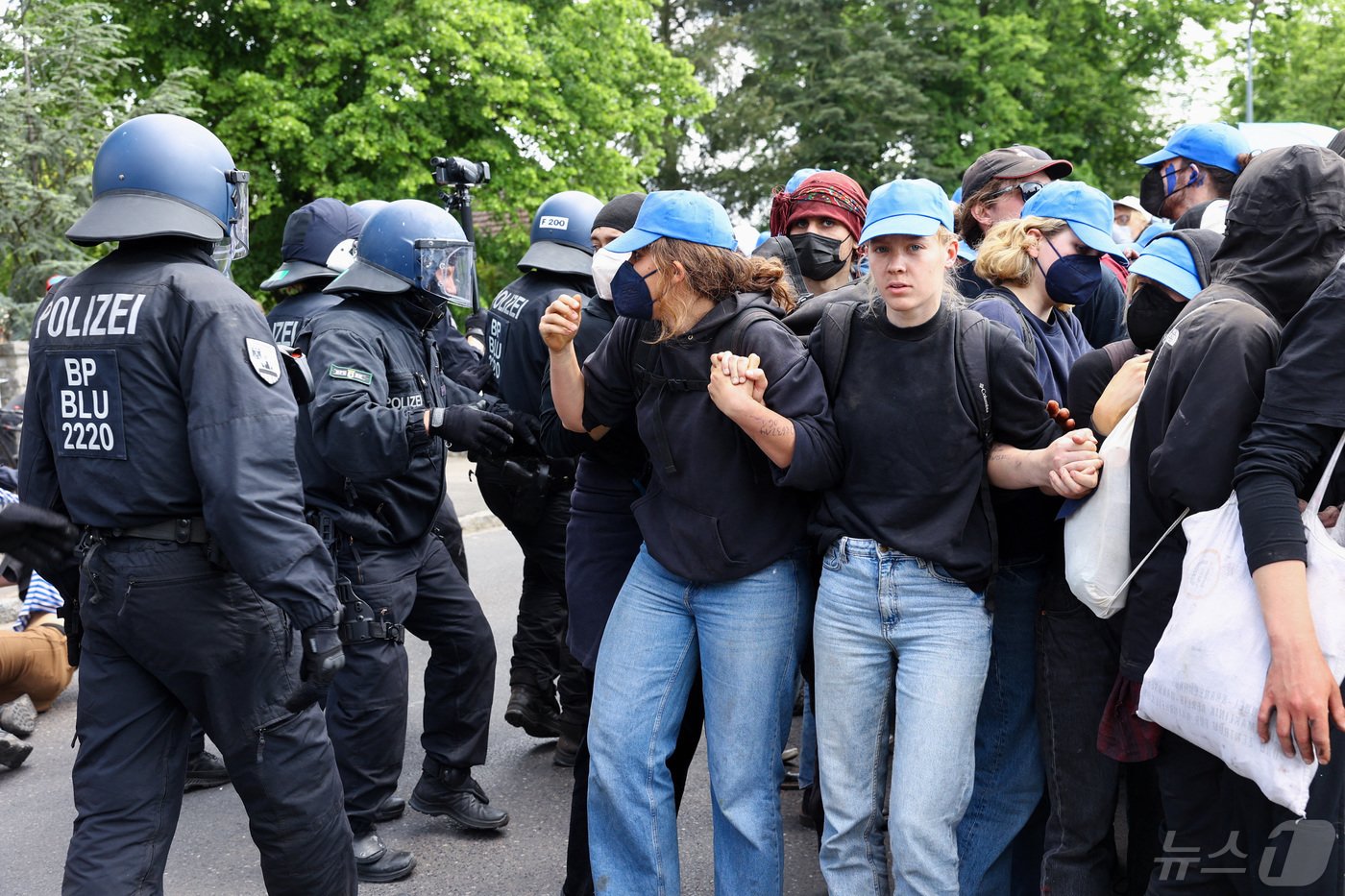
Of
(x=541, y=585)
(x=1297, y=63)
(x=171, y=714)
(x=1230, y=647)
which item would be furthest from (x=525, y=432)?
(x=1297, y=63)

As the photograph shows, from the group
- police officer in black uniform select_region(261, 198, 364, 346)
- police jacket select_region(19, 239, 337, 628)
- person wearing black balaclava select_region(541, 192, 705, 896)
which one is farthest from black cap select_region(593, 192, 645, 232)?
police jacket select_region(19, 239, 337, 628)

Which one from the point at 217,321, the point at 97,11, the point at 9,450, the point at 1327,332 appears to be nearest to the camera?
the point at 1327,332

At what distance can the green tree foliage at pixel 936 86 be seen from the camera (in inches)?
1032

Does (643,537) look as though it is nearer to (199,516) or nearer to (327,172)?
(199,516)

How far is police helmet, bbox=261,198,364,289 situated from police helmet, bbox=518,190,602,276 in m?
0.76

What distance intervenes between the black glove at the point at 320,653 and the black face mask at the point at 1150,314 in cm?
209

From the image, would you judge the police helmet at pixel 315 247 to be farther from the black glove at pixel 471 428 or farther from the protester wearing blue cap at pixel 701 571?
the protester wearing blue cap at pixel 701 571

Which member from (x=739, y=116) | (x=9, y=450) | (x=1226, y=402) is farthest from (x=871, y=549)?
(x=739, y=116)

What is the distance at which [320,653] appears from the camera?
9.38 feet

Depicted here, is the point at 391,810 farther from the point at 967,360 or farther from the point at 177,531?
the point at 967,360

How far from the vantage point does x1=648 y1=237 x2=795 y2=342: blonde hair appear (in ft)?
9.82

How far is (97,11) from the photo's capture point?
47.3ft

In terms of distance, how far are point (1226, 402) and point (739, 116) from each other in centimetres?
2520

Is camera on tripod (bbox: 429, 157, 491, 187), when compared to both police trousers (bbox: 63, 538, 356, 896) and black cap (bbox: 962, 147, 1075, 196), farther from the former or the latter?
police trousers (bbox: 63, 538, 356, 896)
